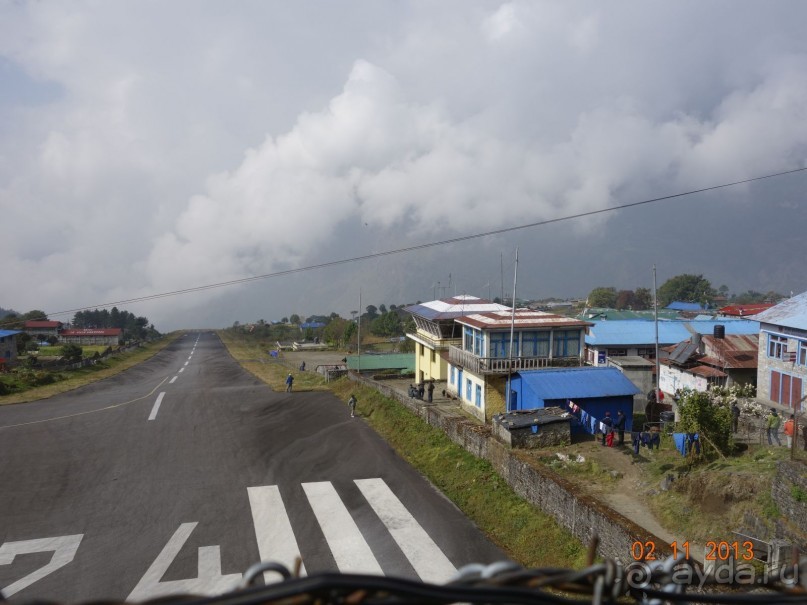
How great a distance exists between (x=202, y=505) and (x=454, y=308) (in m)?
20.5

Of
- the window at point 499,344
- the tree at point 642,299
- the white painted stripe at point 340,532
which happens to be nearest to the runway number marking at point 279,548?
the white painted stripe at point 340,532

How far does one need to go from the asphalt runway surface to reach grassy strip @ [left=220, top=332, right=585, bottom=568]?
595mm

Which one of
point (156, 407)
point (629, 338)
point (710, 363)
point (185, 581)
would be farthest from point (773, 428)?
point (156, 407)

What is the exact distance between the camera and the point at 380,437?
2398cm

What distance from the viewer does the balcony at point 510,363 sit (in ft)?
81.3

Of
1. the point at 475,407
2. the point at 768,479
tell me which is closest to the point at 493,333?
the point at 475,407

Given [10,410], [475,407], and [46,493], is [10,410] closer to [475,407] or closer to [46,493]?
[46,493]

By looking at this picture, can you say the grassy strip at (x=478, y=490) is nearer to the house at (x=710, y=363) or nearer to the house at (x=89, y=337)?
the house at (x=710, y=363)

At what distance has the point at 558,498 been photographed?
46.8 ft

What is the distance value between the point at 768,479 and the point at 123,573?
14810 mm

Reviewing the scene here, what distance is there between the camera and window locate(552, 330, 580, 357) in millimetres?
26016

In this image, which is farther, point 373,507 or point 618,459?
point 618,459

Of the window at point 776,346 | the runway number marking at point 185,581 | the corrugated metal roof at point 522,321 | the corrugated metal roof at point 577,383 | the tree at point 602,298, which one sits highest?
the tree at point 602,298

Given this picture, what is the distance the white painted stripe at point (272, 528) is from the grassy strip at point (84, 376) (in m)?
24.7
